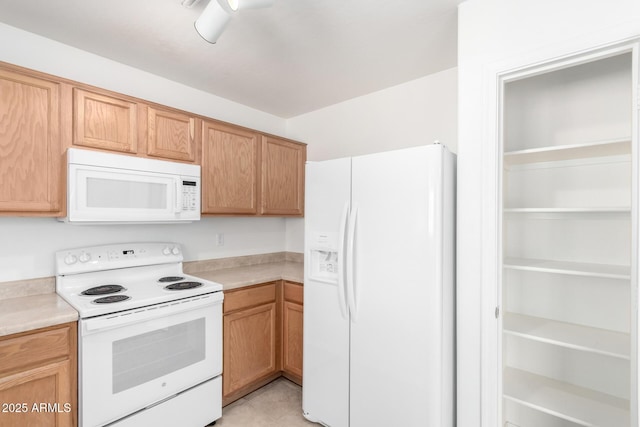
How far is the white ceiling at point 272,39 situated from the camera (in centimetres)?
171

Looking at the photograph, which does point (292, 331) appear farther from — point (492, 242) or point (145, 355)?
point (492, 242)

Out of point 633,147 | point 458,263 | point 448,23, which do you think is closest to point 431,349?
point 458,263

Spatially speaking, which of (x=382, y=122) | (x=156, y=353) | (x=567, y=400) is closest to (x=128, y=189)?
(x=156, y=353)

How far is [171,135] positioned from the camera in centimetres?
229

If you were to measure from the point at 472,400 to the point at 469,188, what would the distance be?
1079 millimetres

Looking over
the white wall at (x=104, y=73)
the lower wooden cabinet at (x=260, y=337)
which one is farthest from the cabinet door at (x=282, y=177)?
the lower wooden cabinet at (x=260, y=337)

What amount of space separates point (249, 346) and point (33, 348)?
130 cm

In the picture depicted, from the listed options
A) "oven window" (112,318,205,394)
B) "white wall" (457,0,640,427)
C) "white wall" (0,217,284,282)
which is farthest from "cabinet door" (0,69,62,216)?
"white wall" (457,0,640,427)

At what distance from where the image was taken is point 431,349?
5.27ft

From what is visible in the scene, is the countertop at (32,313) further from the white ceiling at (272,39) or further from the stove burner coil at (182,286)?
the white ceiling at (272,39)

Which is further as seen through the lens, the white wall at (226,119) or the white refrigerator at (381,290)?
the white wall at (226,119)

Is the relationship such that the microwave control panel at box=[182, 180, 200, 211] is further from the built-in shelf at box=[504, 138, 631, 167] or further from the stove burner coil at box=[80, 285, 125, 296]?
the built-in shelf at box=[504, 138, 631, 167]

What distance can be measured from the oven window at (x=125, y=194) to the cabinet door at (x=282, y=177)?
93cm

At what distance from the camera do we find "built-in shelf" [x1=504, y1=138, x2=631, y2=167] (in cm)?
137
